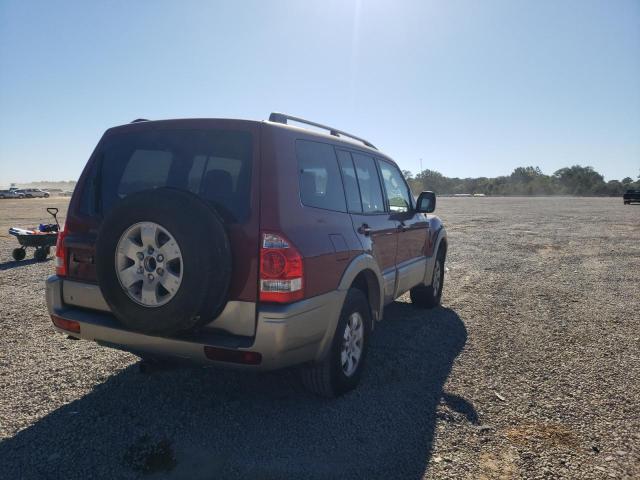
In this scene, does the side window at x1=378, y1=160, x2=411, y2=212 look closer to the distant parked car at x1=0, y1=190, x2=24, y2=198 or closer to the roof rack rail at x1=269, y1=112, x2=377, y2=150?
the roof rack rail at x1=269, y1=112, x2=377, y2=150

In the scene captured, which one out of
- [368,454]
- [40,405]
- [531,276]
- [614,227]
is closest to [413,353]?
[368,454]

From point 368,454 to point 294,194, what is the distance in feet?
5.35

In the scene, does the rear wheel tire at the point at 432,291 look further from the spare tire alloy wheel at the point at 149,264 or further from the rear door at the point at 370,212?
the spare tire alloy wheel at the point at 149,264

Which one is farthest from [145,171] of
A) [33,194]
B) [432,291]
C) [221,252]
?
[33,194]

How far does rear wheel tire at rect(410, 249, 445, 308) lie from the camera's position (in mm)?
6305

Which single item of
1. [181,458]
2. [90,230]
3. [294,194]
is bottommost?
[181,458]

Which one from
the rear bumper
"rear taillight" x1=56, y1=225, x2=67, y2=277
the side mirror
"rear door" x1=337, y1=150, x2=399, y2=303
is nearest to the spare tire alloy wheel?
the rear bumper

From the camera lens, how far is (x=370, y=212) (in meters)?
4.38

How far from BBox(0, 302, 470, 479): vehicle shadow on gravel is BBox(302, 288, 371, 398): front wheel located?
14cm

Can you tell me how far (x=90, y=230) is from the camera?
3.39m

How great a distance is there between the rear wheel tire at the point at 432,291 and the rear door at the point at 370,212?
164 centimetres

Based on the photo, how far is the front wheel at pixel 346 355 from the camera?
3.48m

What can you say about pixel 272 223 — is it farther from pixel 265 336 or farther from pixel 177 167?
pixel 177 167

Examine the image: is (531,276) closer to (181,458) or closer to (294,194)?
(294,194)
